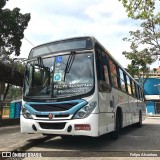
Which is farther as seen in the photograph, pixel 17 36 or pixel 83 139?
pixel 17 36

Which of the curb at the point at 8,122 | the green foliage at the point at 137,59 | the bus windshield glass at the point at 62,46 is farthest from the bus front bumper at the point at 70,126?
the green foliage at the point at 137,59

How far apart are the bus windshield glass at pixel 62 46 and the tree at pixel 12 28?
16417 millimetres

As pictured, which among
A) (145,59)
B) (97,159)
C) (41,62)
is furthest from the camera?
(145,59)

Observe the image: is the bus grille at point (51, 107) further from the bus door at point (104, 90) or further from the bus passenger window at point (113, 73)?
the bus passenger window at point (113, 73)

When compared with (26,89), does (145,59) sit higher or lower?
higher

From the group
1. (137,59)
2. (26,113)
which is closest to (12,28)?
(137,59)

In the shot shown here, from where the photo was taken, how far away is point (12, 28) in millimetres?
24797

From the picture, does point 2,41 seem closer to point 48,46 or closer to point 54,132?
point 48,46

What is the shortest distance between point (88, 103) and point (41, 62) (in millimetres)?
2076

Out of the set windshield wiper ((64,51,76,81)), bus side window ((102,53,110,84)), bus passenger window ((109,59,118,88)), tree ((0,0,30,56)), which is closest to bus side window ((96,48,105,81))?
bus side window ((102,53,110,84))

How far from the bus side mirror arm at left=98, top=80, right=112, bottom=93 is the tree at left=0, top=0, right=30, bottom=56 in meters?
17.7

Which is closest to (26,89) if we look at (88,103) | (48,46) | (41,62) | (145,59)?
(41,62)

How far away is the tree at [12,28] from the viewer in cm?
2402

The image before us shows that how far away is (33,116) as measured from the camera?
7.72 meters
